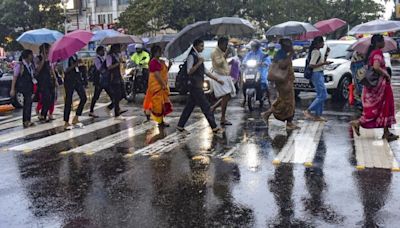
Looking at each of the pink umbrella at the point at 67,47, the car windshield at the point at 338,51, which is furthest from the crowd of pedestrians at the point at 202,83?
the car windshield at the point at 338,51

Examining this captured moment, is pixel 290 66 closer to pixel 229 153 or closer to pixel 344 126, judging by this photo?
pixel 344 126

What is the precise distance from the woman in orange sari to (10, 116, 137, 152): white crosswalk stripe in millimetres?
1140

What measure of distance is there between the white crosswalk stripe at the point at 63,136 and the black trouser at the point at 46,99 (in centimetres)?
125

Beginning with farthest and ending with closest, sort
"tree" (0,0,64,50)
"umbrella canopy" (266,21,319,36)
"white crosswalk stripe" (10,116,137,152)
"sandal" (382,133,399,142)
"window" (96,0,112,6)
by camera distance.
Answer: "window" (96,0,112,6)
"tree" (0,0,64,50)
"umbrella canopy" (266,21,319,36)
"white crosswalk stripe" (10,116,137,152)
"sandal" (382,133,399,142)

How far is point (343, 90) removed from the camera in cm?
1431

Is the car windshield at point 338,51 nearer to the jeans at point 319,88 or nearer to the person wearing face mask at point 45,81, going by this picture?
the jeans at point 319,88

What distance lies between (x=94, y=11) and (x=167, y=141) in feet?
204

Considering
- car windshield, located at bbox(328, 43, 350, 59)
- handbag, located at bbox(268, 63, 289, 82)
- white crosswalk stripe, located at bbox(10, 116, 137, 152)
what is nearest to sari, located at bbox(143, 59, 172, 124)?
white crosswalk stripe, located at bbox(10, 116, 137, 152)

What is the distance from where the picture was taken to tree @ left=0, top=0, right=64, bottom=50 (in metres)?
43.8

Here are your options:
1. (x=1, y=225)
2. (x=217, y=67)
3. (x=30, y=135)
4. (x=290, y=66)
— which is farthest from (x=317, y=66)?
A: (x=1, y=225)

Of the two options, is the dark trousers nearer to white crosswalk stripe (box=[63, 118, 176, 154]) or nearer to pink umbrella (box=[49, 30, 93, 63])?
pink umbrella (box=[49, 30, 93, 63])

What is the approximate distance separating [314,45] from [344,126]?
1730 millimetres

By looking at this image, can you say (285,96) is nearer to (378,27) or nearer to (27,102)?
(378,27)

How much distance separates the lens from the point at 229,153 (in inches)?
312
